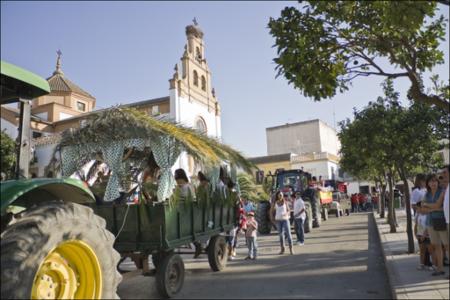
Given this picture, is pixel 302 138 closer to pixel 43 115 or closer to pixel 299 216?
pixel 43 115

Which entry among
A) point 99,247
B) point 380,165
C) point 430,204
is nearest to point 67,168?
point 99,247

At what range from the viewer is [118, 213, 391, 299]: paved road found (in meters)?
6.63

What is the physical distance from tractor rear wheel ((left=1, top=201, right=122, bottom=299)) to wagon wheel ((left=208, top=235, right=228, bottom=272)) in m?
4.26

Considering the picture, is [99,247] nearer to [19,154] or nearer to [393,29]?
[19,154]

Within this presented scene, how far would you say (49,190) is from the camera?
4.26 metres

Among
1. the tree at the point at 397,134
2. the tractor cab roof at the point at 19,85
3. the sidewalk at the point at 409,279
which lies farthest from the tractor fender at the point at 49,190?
the tree at the point at 397,134

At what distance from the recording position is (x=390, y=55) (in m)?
6.36

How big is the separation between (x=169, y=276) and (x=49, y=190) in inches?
113

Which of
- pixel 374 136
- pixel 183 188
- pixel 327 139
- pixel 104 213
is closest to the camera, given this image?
pixel 104 213

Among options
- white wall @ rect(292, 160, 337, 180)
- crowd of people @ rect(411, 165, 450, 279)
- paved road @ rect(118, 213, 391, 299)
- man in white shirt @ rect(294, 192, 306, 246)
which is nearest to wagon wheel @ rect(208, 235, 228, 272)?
paved road @ rect(118, 213, 391, 299)

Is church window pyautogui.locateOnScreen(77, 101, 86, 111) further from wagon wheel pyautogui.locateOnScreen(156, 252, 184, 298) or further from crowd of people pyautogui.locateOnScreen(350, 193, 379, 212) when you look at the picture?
wagon wheel pyautogui.locateOnScreen(156, 252, 184, 298)

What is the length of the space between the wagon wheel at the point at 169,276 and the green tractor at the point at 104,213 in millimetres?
15

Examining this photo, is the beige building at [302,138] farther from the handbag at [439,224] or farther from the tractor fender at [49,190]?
the tractor fender at [49,190]

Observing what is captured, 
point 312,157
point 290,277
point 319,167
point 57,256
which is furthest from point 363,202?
point 57,256
